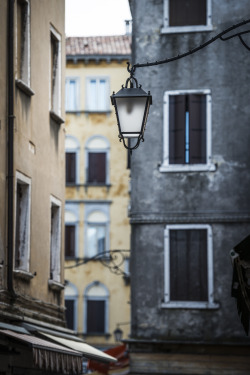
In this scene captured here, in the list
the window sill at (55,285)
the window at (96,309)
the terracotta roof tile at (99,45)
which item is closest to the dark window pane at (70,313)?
the window at (96,309)

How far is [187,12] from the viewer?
25109 mm

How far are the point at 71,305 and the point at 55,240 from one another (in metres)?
26.6

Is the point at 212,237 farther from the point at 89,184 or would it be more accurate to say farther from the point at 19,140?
the point at 89,184

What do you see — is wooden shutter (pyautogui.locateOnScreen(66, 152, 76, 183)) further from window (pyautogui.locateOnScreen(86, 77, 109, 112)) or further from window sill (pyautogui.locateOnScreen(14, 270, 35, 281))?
window sill (pyautogui.locateOnScreen(14, 270, 35, 281))

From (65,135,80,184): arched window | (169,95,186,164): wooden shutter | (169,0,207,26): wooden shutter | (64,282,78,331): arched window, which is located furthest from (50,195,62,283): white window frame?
(65,135,80,184): arched window

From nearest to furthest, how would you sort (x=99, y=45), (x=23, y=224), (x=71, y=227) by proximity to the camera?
(x=23, y=224)
(x=71, y=227)
(x=99, y=45)

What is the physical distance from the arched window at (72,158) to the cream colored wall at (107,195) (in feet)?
0.66

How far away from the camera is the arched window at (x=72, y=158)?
49.6m

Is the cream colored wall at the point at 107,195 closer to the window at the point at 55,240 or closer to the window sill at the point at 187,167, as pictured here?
the window sill at the point at 187,167

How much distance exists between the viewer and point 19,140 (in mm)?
18344

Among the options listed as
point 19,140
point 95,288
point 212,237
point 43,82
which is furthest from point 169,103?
point 95,288

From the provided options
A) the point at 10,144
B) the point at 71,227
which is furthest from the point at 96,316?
the point at 10,144

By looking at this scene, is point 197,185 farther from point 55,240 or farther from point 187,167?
point 55,240

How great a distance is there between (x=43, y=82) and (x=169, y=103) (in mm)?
4901
